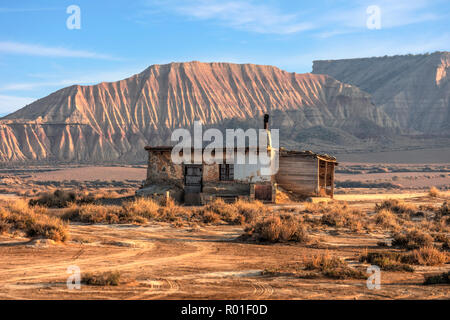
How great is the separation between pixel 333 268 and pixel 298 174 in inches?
660

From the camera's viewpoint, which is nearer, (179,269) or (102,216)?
(179,269)

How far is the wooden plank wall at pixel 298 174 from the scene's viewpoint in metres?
26.0

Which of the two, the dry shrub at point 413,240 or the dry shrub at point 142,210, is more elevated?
the dry shrub at point 142,210

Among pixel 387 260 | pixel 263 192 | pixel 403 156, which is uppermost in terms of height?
pixel 403 156

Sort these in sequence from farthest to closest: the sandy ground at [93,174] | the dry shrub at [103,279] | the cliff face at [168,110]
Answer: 1. the cliff face at [168,110]
2. the sandy ground at [93,174]
3. the dry shrub at [103,279]

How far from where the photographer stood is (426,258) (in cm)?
1077

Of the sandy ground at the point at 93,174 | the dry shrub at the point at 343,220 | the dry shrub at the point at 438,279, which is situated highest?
the dry shrub at the point at 438,279

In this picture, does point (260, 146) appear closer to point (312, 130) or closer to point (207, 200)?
point (207, 200)

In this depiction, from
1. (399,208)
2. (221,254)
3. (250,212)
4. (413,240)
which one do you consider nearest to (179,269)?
(221,254)

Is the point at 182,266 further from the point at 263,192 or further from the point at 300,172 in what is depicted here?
the point at 300,172

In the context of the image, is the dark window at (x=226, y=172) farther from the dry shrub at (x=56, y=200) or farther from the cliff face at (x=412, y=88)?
the cliff face at (x=412, y=88)

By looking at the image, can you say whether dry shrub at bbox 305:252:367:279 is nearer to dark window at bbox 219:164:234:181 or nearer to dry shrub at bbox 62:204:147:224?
dry shrub at bbox 62:204:147:224

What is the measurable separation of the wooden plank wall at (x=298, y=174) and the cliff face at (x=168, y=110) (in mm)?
62270

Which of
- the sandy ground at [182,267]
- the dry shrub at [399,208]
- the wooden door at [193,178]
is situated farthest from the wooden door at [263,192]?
the sandy ground at [182,267]
